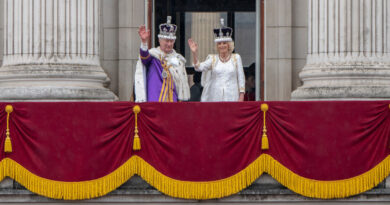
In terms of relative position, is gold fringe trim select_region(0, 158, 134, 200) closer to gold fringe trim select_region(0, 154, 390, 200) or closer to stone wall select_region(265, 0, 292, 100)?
gold fringe trim select_region(0, 154, 390, 200)

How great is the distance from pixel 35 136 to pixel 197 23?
623cm

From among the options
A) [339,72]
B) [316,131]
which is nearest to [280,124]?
[316,131]

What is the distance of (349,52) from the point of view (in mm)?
14758

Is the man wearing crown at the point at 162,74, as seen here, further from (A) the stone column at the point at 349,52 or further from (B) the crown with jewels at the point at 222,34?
(A) the stone column at the point at 349,52

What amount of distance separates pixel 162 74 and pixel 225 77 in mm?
1093

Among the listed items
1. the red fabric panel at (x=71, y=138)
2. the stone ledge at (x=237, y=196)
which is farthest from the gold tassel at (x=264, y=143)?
the red fabric panel at (x=71, y=138)

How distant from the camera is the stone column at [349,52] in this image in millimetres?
14478

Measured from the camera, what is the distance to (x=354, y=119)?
41.3 ft

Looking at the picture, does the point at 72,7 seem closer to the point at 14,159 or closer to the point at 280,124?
the point at 14,159

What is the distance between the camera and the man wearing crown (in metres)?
14.1

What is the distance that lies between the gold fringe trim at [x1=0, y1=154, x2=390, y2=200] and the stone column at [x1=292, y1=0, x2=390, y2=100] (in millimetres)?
2272

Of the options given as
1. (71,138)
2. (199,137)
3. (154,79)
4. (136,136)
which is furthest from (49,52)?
(199,137)

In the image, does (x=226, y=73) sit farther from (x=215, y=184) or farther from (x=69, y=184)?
(x=69, y=184)

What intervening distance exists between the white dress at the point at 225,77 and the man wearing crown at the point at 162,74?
1.66 ft
